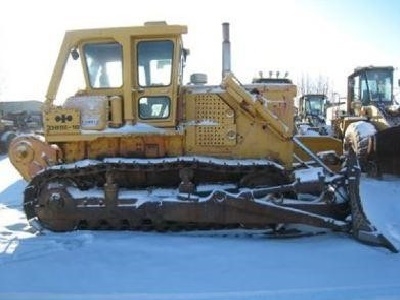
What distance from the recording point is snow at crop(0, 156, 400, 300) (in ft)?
17.1

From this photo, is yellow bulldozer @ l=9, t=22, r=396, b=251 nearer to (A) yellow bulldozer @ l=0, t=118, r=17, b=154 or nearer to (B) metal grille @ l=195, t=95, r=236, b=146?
(B) metal grille @ l=195, t=95, r=236, b=146

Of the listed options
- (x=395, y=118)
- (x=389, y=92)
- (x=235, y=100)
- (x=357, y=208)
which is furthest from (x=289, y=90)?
(x=389, y=92)

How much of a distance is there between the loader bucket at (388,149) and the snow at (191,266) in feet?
15.8

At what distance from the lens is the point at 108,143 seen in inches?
311

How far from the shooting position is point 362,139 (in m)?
12.7

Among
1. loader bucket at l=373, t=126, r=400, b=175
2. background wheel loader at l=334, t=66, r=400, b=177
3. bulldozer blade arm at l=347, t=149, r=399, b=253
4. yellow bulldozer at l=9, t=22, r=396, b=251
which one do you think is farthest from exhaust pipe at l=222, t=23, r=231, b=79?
loader bucket at l=373, t=126, r=400, b=175

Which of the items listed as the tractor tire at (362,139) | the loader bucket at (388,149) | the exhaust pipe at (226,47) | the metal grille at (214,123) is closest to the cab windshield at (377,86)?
the tractor tire at (362,139)

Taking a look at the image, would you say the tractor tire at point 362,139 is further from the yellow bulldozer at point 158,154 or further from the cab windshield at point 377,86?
the yellow bulldozer at point 158,154

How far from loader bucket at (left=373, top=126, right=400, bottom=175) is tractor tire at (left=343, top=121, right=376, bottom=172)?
21 centimetres

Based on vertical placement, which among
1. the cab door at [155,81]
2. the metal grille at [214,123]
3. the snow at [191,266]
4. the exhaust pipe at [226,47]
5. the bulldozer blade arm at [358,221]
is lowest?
the snow at [191,266]

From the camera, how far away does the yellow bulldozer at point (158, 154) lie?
7316 mm

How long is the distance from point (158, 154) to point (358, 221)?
2969mm

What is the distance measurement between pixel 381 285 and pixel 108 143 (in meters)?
4.33

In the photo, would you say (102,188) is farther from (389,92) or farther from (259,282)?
(389,92)
